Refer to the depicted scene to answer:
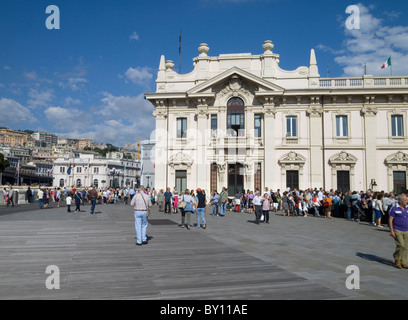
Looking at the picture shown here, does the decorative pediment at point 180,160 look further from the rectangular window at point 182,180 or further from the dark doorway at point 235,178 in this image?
the dark doorway at point 235,178

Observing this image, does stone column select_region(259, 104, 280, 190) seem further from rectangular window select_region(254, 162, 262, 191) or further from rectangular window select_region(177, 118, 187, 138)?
rectangular window select_region(177, 118, 187, 138)

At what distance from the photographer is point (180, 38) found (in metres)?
39.5

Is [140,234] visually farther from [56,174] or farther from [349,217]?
[56,174]

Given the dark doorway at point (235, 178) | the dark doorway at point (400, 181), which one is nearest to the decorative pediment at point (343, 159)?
the dark doorway at point (400, 181)

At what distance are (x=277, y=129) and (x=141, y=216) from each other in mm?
23054

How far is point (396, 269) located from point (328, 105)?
25.5m

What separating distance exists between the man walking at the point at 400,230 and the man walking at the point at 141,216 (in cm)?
713

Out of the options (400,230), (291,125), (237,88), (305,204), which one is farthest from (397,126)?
(400,230)

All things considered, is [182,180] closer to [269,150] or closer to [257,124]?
[269,150]

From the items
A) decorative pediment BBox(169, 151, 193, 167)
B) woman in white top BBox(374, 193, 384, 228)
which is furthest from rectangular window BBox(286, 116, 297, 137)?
woman in white top BBox(374, 193, 384, 228)

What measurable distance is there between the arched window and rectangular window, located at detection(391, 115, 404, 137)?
13.7 meters

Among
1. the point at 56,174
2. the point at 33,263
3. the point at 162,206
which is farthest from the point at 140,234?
the point at 56,174

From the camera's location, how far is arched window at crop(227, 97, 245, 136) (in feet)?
105
